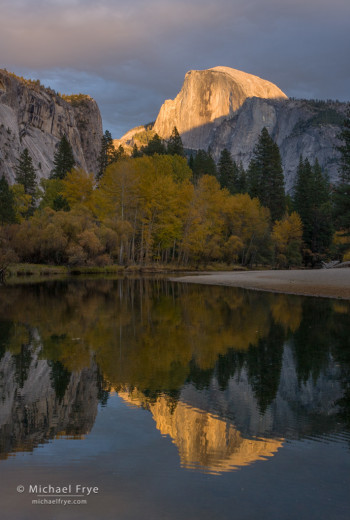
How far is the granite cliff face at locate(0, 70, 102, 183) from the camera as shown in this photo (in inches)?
4158

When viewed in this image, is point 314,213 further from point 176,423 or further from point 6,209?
point 176,423

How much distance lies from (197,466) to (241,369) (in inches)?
175

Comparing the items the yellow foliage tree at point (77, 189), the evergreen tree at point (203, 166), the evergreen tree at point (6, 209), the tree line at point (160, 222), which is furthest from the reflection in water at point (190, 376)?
the evergreen tree at point (203, 166)

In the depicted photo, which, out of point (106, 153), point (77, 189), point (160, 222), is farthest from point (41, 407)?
point (106, 153)

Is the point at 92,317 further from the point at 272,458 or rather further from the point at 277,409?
the point at 272,458

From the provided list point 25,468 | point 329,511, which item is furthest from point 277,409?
point 25,468

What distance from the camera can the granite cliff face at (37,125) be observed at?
4158 inches

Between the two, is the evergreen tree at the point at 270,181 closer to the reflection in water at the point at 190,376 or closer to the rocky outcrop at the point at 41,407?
the reflection in water at the point at 190,376

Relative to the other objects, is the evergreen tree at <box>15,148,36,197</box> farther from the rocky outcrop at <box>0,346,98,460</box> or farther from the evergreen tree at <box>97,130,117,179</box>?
the rocky outcrop at <box>0,346,98,460</box>

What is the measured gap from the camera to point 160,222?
55.5m

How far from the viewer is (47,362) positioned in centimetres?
945

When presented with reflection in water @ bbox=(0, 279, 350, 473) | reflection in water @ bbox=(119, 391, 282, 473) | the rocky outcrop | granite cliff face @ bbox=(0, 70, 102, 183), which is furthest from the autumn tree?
reflection in water @ bbox=(119, 391, 282, 473)

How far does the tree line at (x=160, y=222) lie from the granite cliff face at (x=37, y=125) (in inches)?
1454

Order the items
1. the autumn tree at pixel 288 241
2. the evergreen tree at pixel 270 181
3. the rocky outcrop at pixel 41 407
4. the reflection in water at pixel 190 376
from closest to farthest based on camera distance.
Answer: the rocky outcrop at pixel 41 407 < the reflection in water at pixel 190 376 < the autumn tree at pixel 288 241 < the evergreen tree at pixel 270 181
